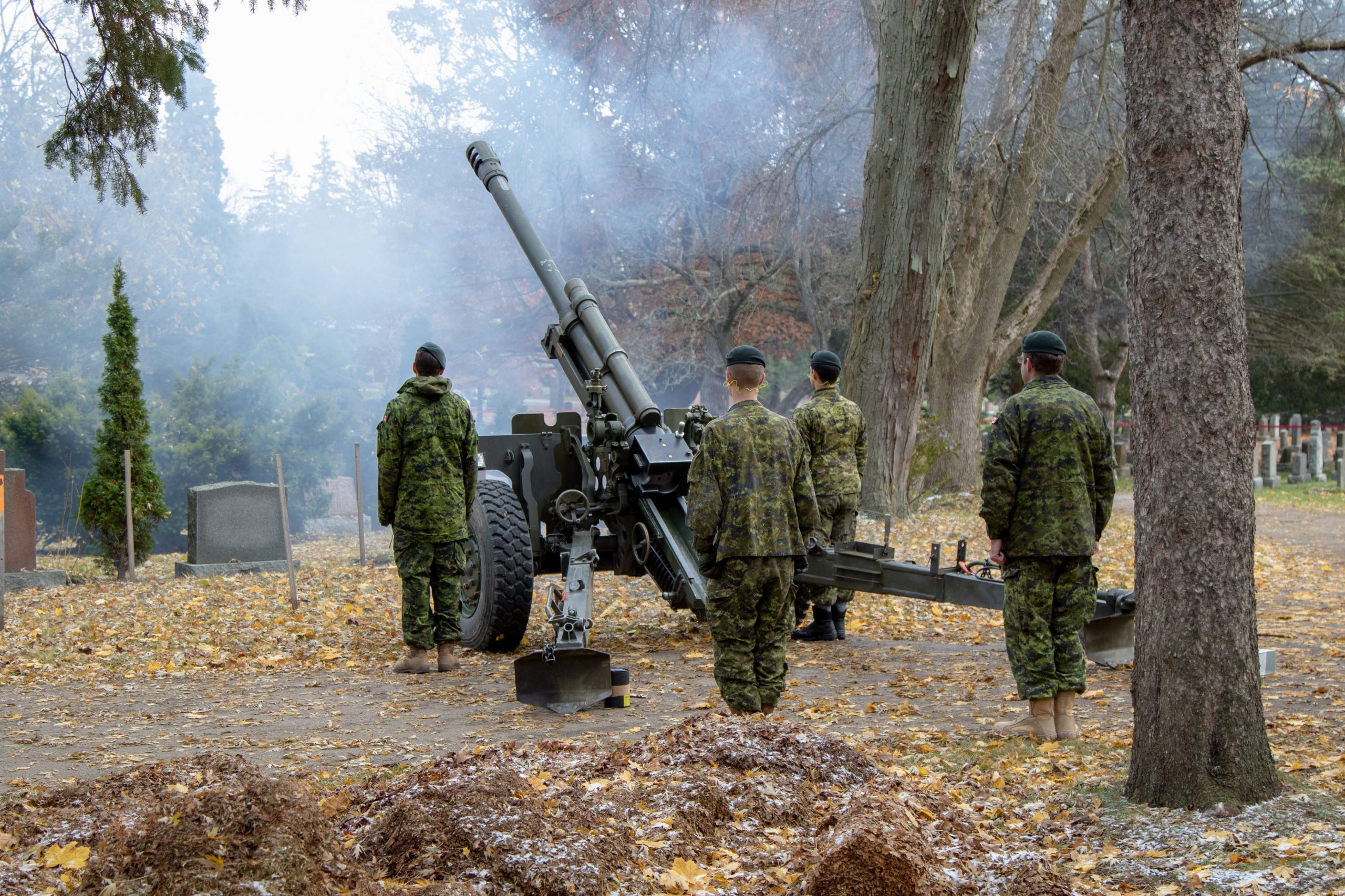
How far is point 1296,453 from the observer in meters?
29.4

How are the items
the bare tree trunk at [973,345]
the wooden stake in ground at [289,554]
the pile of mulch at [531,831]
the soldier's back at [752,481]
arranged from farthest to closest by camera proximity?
1. the bare tree trunk at [973,345]
2. the wooden stake in ground at [289,554]
3. the soldier's back at [752,481]
4. the pile of mulch at [531,831]

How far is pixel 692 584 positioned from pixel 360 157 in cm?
2481

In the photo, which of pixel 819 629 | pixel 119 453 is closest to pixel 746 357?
pixel 819 629

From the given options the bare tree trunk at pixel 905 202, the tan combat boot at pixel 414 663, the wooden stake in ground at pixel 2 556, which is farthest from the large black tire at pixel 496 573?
the bare tree trunk at pixel 905 202

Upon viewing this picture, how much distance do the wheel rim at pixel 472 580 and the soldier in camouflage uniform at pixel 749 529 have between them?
279 centimetres

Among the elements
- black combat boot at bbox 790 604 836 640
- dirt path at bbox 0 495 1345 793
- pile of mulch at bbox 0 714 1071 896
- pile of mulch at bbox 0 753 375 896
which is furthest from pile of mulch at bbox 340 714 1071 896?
black combat boot at bbox 790 604 836 640

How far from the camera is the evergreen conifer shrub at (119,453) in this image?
42.7 feet

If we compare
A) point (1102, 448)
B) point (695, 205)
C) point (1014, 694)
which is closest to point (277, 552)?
point (1014, 694)

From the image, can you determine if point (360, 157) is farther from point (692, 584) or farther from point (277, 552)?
point (692, 584)

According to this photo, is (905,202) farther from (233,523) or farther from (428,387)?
(233,523)

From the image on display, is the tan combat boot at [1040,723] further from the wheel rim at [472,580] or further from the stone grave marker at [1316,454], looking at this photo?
the stone grave marker at [1316,454]

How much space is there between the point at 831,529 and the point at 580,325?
2303 millimetres

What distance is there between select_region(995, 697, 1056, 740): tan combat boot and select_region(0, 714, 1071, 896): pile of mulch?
3.89 feet

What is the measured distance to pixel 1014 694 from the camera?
6.39 metres
